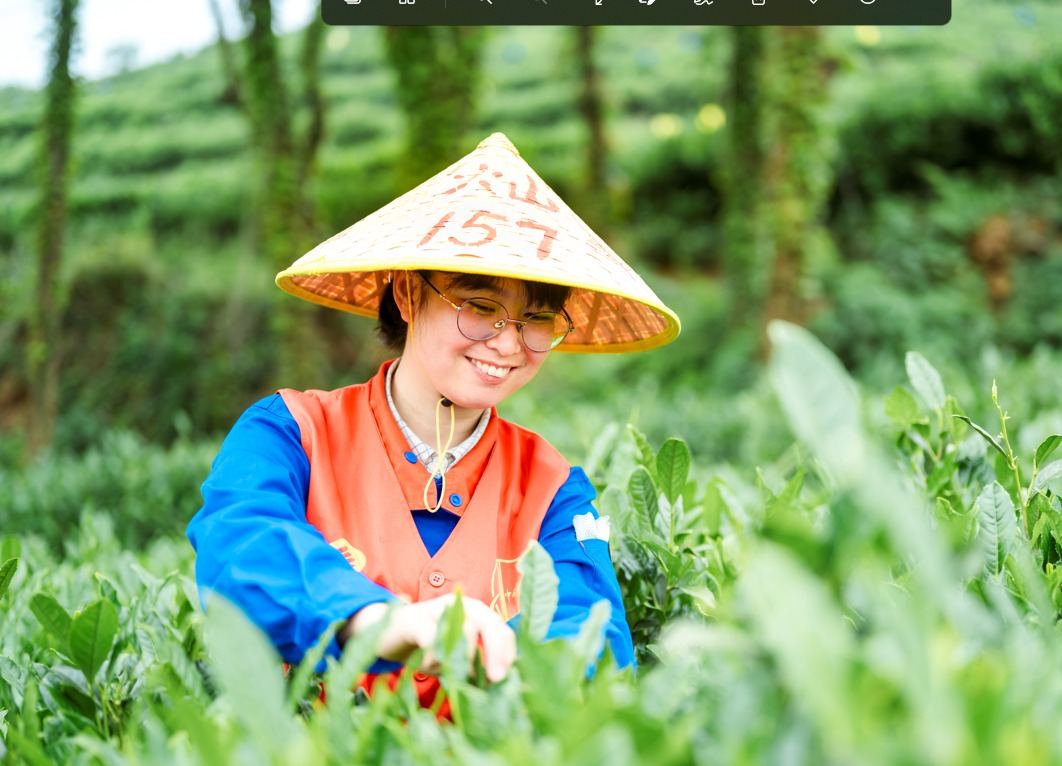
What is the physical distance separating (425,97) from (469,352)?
5.19 metres

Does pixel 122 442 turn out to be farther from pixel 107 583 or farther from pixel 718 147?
pixel 718 147

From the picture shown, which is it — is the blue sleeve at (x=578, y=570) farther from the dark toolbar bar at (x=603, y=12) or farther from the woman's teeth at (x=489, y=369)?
the dark toolbar bar at (x=603, y=12)

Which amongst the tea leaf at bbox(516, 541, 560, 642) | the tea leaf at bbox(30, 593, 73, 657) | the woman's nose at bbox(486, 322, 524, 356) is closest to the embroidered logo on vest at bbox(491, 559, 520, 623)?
the woman's nose at bbox(486, 322, 524, 356)

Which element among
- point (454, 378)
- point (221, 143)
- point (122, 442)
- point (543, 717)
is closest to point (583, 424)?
point (454, 378)

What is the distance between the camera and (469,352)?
1333 millimetres

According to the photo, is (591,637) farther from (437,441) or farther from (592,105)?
(592,105)

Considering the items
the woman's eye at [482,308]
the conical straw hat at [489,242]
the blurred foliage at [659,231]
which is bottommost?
the blurred foliage at [659,231]

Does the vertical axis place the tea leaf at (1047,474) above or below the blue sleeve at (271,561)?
below

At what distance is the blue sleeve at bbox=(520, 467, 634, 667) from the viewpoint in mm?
1126

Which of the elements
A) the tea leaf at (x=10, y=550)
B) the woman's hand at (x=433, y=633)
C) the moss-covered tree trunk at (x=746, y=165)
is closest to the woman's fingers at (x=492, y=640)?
the woman's hand at (x=433, y=633)

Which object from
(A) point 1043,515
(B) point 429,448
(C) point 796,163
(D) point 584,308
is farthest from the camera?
(C) point 796,163

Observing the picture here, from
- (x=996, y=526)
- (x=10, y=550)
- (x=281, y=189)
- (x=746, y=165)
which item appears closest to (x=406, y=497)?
(x=10, y=550)

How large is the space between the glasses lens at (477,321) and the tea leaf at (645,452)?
1.14ft

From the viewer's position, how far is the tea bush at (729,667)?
44 centimetres
